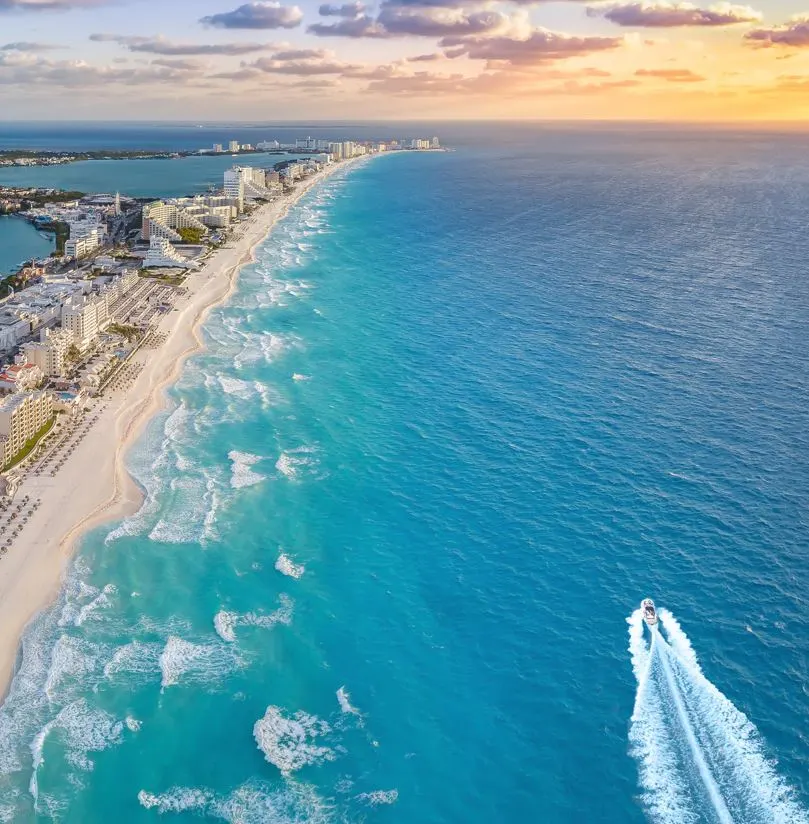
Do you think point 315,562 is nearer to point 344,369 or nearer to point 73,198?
point 344,369

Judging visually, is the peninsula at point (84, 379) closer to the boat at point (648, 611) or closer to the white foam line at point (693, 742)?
the white foam line at point (693, 742)

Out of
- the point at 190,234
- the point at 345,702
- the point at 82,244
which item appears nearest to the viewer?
the point at 345,702

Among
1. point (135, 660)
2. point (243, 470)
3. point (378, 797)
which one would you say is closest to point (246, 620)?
point (135, 660)

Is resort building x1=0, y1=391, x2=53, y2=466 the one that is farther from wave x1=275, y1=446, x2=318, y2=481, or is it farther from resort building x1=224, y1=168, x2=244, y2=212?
resort building x1=224, y1=168, x2=244, y2=212

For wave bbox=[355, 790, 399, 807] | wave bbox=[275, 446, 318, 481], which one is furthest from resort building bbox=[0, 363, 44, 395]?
wave bbox=[355, 790, 399, 807]

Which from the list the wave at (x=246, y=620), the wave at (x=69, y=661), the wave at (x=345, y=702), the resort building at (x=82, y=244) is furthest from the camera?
the resort building at (x=82, y=244)

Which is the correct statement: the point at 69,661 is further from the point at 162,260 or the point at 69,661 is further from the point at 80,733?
the point at 162,260

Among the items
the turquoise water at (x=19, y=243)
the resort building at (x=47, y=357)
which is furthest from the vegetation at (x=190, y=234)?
the resort building at (x=47, y=357)
